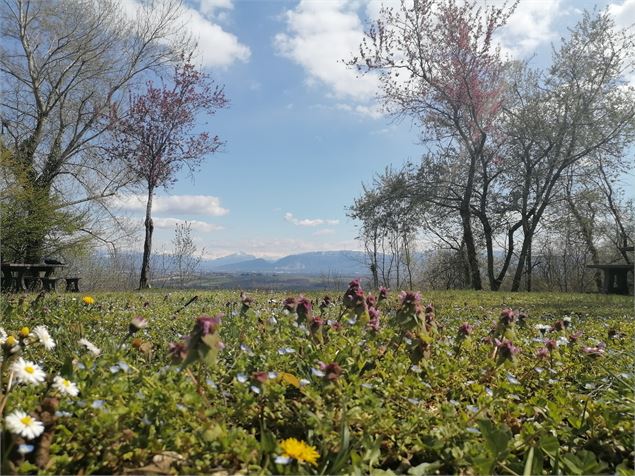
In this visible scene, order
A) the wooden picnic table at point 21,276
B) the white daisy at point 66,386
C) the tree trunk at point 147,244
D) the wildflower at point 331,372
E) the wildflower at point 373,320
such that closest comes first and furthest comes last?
the white daisy at point 66,386 → the wildflower at point 331,372 → the wildflower at point 373,320 → the wooden picnic table at point 21,276 → the tree trunk at point 147,244

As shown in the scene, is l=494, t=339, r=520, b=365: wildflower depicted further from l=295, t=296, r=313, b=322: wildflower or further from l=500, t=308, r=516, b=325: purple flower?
l=295, t=296, r=313, b=322: wildflower

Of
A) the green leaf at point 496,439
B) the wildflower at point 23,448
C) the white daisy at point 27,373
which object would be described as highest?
the white daisy at point 27,373

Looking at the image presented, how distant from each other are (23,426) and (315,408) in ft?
3.20

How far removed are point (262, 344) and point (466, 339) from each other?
1.20 m

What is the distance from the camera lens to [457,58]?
15.2m

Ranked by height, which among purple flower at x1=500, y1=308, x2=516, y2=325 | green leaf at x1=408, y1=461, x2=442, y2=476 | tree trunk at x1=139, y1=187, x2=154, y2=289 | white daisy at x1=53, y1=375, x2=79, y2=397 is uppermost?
tree trunk at x1=139, y1=187, x2=154, y2=289

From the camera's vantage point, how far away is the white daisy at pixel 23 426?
3.73ft

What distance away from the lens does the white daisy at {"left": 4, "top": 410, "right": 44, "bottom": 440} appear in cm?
114

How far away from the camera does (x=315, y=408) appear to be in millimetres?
1734

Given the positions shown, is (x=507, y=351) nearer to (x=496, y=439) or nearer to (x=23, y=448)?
(x=496, y=439)

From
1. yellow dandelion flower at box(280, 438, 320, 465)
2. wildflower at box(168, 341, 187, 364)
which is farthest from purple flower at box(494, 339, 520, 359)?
wildflower at box(168, 341, 187, 364)

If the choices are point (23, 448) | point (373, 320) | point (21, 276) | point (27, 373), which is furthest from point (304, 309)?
point (21, 276)

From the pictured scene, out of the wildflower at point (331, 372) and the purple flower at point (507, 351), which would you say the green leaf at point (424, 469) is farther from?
the purple flower at point (507, 351)

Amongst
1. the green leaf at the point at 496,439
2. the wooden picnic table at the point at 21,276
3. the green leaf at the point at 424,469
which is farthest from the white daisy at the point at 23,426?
the wooden picnic table at the point at 21,276
